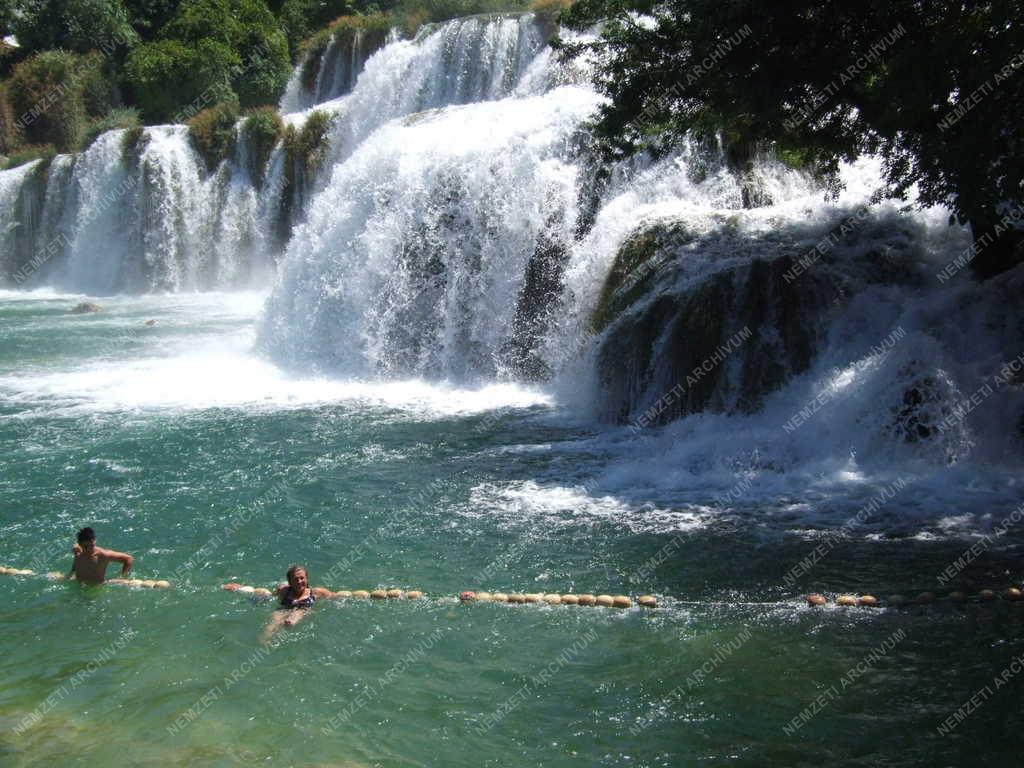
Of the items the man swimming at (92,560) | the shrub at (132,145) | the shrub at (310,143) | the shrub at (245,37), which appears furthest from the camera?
the shrub at (245,37)

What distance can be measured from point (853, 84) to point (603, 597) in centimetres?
559

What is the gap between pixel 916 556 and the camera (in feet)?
24.6

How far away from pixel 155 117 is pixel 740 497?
30.7 m

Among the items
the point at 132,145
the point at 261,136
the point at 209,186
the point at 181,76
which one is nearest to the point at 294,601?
the point at 261,136

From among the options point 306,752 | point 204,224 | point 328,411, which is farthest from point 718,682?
point 204,224

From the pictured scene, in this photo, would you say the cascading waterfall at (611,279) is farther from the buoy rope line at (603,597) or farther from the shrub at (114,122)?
the shrub at (114,122)

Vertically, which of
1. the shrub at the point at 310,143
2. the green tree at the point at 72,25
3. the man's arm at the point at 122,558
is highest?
the green tree at the point at 72,25

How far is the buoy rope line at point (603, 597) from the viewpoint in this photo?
22.2 ft

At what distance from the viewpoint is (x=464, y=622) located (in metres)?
A: 6.88

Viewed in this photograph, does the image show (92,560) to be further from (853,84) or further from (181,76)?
(181,76)

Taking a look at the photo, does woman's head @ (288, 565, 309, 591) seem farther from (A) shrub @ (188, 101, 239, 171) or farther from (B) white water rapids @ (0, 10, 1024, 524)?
(A) shrub @ (188, 101, 239, 171)

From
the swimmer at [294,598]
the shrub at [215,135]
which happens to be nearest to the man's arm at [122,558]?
the swimmer at [294,598]

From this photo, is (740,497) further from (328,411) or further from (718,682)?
(328,411)

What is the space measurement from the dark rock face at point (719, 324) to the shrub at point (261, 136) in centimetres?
1627
